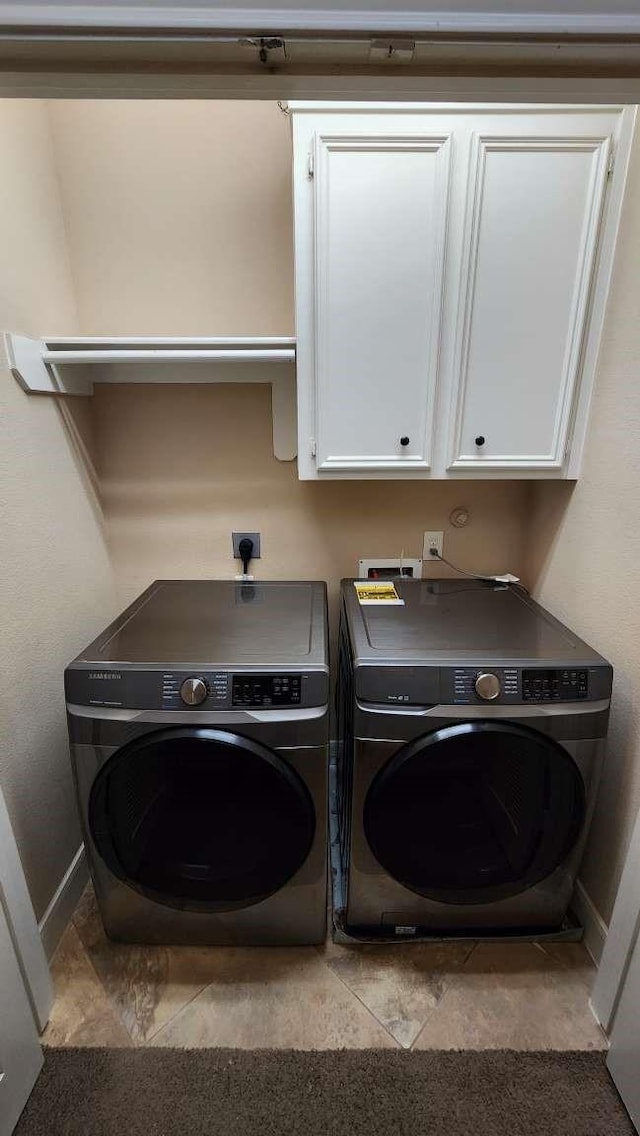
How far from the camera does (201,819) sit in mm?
1154

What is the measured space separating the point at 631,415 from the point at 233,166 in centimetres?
133

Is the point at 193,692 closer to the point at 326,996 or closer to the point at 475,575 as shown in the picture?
the point at 326,996

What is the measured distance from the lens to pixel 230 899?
121 centimetres

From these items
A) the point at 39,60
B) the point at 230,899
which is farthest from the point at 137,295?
the point at 230,899

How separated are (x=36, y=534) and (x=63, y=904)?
1074 millimetres

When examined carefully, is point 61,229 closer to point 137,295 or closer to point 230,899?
point 137,295

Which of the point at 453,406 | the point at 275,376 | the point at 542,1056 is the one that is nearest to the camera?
the point at 542,1056

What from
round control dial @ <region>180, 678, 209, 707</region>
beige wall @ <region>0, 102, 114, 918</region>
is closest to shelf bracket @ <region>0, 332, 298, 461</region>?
beige wall @ <region>0, 102, 114, 918</region>

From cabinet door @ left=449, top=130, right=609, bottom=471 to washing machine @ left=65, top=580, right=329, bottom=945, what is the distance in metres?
0.76

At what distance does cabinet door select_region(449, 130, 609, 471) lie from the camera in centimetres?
115

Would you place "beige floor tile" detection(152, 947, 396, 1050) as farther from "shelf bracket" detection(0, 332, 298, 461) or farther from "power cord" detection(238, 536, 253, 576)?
"shelf bracket" detection(0, 332, 298, 461)

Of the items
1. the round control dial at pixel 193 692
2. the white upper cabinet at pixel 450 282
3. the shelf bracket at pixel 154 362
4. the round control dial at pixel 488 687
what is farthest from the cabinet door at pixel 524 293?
the round control dial at pixel 193 692

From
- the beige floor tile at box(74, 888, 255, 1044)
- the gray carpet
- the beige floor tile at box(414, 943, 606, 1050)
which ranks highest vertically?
the beige floor tile at box(74, 888, 255, 1044)

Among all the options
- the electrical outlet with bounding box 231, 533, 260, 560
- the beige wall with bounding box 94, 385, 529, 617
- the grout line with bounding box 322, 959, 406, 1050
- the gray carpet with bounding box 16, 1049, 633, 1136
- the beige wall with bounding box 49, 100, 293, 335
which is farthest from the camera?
the electrical outlet with bounding box 231, 533, 260, 560
